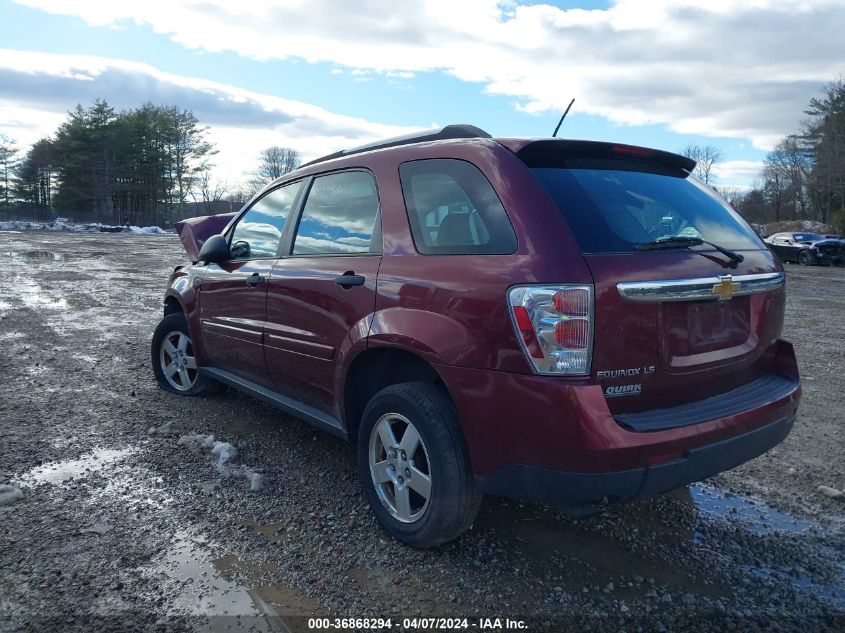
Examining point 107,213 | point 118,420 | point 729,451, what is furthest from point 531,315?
point 107,213

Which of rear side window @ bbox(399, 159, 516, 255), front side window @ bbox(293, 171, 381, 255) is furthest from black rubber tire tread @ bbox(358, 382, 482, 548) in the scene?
front side window @ bbox(293, 171, 381, 255)

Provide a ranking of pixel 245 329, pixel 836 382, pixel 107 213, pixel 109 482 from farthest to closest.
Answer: pixel 107 213 < pixel 836 382 < pixel 245 329 < pixel 109 482

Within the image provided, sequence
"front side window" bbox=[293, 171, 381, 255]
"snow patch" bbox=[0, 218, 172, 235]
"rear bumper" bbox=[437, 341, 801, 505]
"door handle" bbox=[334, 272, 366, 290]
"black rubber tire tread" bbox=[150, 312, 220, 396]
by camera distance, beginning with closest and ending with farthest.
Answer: "rear bumper" bbox=[437, 341, 801, 505] → "door handle" bbox=[334, 272, 366, 290] → "front side window" bbox=[293, 171, 381, 255] → "black rubber tire tread" bbox=[150, 312, 220, 396] → "snow patch" bbox=[0, 218, 172, 235]

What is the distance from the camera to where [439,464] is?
258cm

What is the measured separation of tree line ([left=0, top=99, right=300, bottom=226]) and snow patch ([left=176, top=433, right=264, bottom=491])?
5793cm

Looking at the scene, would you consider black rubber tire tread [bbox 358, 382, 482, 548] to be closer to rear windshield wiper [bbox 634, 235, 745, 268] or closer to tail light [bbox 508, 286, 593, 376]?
tail light [bbox 508, 286, 593, 376]

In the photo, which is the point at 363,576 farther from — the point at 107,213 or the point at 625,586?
the point at 107,213

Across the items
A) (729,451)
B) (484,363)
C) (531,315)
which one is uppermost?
(531,315)

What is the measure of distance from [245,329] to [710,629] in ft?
9.97

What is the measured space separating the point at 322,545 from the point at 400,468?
1.72 feet

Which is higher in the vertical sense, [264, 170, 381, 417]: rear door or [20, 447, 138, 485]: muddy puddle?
[264, 170, 381, 417]: rear door

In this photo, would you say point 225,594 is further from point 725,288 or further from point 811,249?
point 811,249

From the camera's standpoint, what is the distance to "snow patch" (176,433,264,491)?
357 cm

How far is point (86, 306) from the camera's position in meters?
9.98
